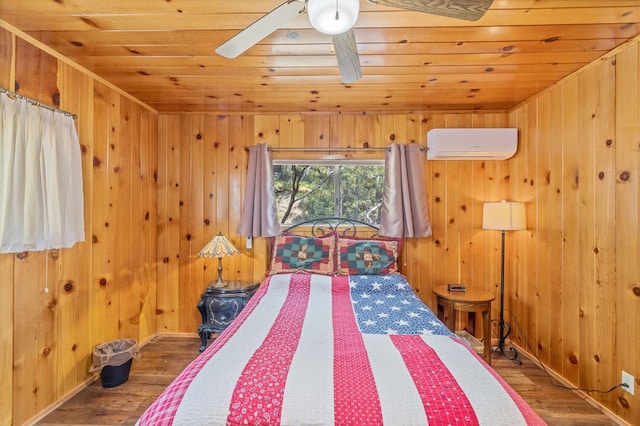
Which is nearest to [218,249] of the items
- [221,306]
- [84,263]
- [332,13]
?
[221,306]

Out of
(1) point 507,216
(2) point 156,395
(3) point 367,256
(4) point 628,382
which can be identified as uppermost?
(1) point 507,216

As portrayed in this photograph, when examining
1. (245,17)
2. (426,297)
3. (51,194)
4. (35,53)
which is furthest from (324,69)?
(426,297)

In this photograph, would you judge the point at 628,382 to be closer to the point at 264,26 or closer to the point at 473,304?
the point at 473,304

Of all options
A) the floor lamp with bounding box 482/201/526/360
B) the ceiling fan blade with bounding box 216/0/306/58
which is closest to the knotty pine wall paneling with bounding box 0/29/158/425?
the ceiling fan blade with bounding box 216/0/306/58

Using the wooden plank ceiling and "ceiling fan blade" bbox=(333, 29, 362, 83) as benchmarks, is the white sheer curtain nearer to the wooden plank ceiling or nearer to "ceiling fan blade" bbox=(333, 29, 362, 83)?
the wooden plank ceiling

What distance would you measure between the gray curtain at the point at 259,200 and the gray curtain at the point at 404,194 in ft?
3.68

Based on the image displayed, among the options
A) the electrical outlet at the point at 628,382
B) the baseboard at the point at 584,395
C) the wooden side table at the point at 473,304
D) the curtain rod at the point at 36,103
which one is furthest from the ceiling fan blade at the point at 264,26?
the baseboard at the point at 584,395

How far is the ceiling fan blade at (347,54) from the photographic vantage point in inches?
55.8

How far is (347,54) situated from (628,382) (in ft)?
8.48

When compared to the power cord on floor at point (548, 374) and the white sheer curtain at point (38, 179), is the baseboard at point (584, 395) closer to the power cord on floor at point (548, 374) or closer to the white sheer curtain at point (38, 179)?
the power cord on floor at point (548, 374)

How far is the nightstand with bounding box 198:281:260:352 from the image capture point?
2.86m

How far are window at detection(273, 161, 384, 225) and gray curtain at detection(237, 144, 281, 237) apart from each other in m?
0.23

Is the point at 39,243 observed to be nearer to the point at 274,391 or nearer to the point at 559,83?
the point at 274,391

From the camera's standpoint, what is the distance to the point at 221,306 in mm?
2863
